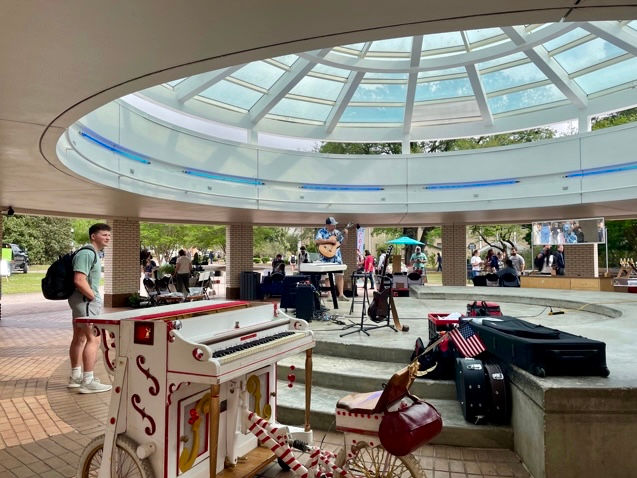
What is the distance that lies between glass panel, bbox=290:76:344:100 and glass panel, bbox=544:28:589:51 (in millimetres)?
5541

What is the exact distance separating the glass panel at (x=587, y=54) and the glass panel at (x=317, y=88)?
5.95 m

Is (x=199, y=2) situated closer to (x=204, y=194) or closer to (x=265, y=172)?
(x=204, y=194)

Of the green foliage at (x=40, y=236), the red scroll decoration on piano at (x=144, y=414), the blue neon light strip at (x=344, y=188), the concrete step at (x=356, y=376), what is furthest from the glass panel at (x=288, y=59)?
the green foliage at (x=40, y=236)

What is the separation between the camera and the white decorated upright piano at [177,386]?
257 cm

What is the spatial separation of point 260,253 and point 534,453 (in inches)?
1738

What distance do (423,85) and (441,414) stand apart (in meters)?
11.7

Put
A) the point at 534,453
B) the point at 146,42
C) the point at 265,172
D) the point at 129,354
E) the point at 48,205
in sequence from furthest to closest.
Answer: the point at 265,172 < the point at 48,205 < the point at 534,453 < the point at 146,42 < the point at 129,354

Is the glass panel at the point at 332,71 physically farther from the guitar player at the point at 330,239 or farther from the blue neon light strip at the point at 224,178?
the guitar player at the point at 330,239

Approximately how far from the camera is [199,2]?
2561mm

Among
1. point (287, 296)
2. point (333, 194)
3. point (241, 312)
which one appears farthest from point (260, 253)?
point (241, 312)

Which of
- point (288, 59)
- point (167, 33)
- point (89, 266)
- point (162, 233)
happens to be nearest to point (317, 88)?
point (288, 59)

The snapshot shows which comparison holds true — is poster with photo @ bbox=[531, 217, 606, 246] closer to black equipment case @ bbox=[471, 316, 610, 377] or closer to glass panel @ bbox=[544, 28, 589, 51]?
glass panel @ bbox=[544, 28, 589, 51]

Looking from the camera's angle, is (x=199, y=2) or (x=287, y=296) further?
(x=287, y=296)

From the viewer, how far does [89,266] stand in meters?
5.04
